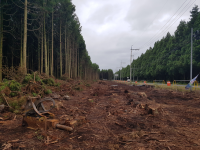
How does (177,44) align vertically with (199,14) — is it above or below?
below

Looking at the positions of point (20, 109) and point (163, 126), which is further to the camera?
point (20, 109)

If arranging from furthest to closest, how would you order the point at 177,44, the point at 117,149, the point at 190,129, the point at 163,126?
1. the point at 177,44
2. the point at 163,126
3. the point at 190,129
4. the point at 117,149

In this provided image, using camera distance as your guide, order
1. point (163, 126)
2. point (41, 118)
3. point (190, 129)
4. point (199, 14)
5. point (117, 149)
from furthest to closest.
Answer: point (199, 14) → point (163, 126) → point (190, 129) → point (41, 118) → point (117, 149)

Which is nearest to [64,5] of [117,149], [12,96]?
[12,96]

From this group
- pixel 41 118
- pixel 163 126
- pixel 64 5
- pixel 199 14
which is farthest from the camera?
pixel 199 14

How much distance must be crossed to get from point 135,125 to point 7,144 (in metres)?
4.30

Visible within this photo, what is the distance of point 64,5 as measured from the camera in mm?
24969

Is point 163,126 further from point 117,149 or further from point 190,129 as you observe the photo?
point 117,149

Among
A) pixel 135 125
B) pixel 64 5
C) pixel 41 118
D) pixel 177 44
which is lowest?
pixel 135 125

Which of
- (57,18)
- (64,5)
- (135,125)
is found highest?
(64,5)

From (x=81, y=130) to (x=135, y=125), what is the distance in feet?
7.20

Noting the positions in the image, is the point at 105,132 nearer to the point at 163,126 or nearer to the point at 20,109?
the point at 163,126

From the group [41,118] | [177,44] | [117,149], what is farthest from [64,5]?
[177,44]

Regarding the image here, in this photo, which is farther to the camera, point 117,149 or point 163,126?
point 163,126
